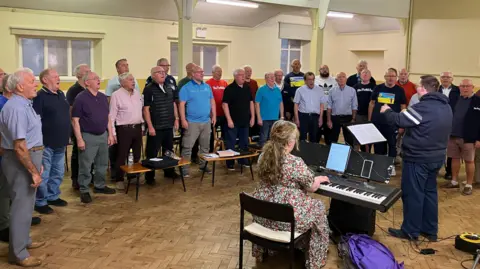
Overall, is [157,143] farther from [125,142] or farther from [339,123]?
[339,123]

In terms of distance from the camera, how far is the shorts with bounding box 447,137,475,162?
588 cm

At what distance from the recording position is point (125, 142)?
5496 mm

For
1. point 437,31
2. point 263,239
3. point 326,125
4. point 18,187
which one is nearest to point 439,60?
point 437,31

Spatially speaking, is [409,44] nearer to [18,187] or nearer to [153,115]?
[153,115]

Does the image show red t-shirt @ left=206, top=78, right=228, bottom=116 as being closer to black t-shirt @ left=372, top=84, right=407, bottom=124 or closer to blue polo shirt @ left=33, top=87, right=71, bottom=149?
black t-shirt @ left=372, top=84, right=407, bottom=124

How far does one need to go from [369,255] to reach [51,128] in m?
3.36

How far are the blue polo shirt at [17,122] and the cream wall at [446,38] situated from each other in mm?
10273

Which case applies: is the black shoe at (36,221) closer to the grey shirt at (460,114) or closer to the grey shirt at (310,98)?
the grey shirt at (310,98)

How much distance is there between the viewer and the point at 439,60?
37.5 feet

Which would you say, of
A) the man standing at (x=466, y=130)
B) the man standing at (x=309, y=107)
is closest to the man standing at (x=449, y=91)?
the man standing at (x=466, y=130)

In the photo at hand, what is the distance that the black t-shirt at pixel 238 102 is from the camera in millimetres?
6465

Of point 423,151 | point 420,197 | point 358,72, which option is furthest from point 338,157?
point 358,72

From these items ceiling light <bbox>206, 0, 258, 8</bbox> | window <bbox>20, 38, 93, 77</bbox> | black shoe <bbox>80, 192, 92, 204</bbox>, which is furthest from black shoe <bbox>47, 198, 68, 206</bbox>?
ceiling light <bbox>206, 0, 258, 8</bbox>

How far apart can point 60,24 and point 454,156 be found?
25.2 ft
